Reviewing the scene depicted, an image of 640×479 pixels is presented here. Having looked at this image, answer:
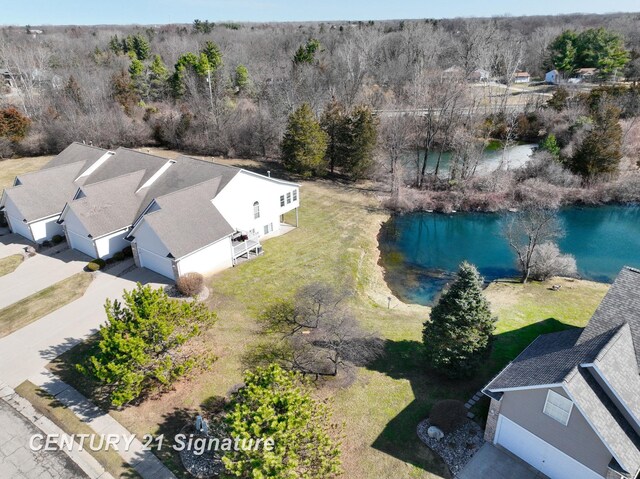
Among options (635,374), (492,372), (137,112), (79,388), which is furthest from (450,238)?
(137,112)

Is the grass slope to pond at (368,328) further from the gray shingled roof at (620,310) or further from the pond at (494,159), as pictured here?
the pond at (494,159)

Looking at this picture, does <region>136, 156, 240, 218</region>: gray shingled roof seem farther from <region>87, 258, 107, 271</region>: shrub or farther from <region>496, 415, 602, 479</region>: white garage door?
<region>496, 415, 602, 479</region>: white garage door

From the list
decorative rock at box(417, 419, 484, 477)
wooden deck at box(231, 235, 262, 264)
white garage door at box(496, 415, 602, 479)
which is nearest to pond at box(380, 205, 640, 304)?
wooden deck at box(231, 235, 262, 264)

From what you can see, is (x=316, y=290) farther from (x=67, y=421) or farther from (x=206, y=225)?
(x=67, y=421)

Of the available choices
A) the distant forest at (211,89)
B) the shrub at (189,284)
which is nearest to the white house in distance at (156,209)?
the shrub at (189,284)

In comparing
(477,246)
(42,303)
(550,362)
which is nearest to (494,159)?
(477,246)
